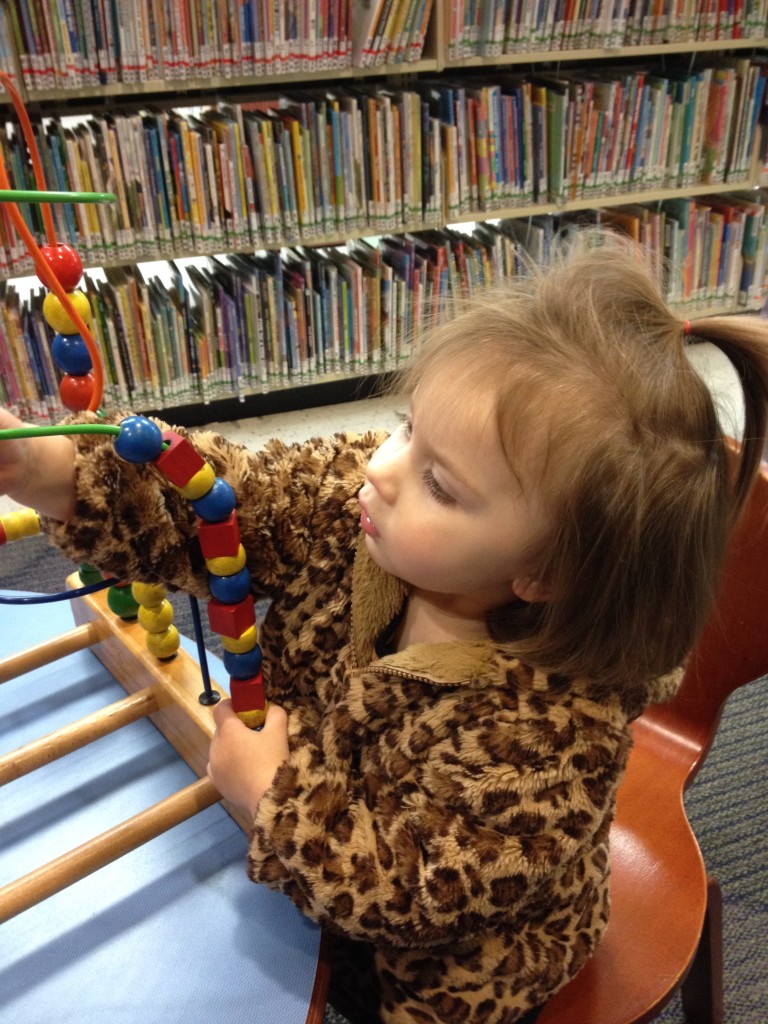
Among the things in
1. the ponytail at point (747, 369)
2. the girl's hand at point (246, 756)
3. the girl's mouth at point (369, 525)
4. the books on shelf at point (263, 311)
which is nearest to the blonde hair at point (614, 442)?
the ponytail at point (747, 369)

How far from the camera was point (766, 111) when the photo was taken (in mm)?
2904

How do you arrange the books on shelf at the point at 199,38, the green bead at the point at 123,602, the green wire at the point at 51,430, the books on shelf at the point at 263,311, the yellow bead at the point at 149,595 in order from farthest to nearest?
the books on shelf at the point at 263,311
the books on shelf at the point at 199,38
the green bead at the point at 123,602
the yellow bead at the point at 149,595
the green wire at the point at 51,430

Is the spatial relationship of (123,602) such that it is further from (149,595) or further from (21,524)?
(21,524)

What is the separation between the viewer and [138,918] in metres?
0.76

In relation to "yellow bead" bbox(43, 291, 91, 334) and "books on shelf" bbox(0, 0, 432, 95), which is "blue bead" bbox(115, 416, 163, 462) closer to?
"yellow bead" bbox(43, 291, 91, 334)

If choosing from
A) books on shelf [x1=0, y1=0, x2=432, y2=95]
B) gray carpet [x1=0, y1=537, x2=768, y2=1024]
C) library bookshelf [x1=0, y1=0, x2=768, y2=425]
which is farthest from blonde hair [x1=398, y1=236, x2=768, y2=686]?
books on shelf [x1=0, y1=0, x2=432, y2=95]

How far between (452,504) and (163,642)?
452 mm

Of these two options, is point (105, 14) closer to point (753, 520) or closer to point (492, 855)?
point (753, 520)

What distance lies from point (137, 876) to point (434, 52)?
2.32m

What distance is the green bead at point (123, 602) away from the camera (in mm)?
1020

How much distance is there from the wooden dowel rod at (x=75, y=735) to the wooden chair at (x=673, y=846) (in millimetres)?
495

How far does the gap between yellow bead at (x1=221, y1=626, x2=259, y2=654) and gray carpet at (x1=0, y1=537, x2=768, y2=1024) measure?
753 millimetres

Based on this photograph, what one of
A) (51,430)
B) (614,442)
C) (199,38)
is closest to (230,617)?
(51,430)

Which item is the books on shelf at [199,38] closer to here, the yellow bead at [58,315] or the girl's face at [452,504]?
the yellow bead at [58,315]
